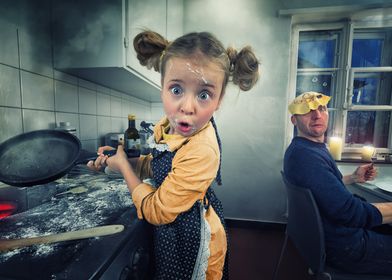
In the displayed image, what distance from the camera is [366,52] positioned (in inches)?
79.7

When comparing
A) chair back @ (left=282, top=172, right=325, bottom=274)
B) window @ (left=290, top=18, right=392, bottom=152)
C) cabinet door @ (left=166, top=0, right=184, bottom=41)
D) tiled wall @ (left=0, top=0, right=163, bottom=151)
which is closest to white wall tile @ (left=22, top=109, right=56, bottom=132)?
tiled wall @ (left=0, top=0, right=163, bottom=151)

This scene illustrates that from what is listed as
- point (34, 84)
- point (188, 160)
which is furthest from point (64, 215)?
point (34, 84)

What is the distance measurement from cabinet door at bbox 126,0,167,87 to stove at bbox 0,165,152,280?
593 mm

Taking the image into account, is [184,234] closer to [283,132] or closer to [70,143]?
[70,143]

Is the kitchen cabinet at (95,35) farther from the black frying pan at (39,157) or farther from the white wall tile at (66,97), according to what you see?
the black frying pan at (39,157)

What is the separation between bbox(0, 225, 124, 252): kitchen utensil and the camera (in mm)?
428

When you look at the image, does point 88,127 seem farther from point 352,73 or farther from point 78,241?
point 352,73

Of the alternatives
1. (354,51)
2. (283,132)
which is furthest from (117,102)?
(354,51)

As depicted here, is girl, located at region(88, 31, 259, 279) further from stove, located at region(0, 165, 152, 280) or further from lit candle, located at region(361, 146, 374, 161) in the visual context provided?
lit candle, located at region(361, 146, 374, 161)

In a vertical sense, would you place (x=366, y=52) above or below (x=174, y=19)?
below

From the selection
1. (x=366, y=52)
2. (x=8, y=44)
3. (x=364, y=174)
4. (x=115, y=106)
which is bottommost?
(x=364, y=174)

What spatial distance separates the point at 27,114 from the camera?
85cm

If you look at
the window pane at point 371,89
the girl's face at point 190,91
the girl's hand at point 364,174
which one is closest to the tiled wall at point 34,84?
the girl's face at point 190,91

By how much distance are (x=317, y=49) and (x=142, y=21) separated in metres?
1.82
